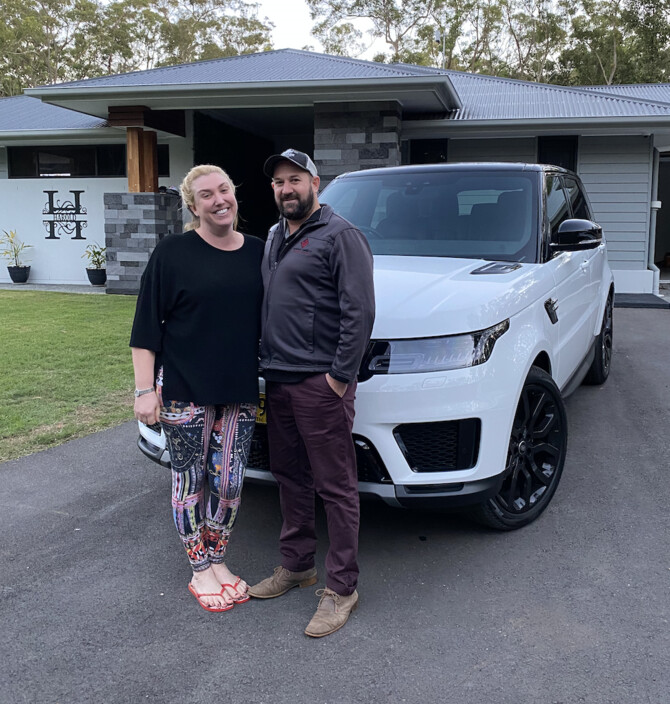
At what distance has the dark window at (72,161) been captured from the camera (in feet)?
52.5

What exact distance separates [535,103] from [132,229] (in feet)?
26.2

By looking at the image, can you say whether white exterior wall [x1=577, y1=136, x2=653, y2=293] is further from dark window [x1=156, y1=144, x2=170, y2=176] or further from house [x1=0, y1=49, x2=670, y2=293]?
dark window [x1=156, y1=144, x2=170, y2=176]

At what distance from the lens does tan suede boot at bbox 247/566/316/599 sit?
3166 mm

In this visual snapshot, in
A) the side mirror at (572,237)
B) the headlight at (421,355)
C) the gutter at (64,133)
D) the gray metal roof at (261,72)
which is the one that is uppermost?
the gray metal roof at (261,72)

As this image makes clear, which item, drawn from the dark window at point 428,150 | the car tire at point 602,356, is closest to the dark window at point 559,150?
the dark window at point 428,150

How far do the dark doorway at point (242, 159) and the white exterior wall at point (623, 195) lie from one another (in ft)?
22.0

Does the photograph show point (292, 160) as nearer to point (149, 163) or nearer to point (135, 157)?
point (135, 157)

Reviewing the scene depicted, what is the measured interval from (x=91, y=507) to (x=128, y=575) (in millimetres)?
908

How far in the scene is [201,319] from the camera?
9.39 ft

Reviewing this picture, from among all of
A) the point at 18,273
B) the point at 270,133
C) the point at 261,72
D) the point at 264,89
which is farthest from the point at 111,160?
the point at 264,89

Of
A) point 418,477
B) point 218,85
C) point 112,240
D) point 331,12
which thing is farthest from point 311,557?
point 331,12

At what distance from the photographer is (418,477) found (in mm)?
3189

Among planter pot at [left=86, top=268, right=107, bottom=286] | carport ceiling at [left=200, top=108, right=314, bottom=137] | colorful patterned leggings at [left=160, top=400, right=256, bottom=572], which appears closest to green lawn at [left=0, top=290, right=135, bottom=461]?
colorful patterned leggings at [left=160, top=400, right=256, bottom=572]

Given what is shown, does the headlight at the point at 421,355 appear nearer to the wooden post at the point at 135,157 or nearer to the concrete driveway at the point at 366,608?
the concrete driveway at the point at 366,608
